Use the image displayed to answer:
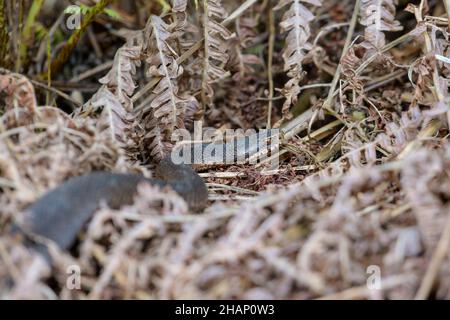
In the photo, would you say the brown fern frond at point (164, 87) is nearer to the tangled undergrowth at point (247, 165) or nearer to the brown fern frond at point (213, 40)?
the tangled undergrowth at point (247, 165)

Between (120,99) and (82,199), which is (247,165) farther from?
(82,199)

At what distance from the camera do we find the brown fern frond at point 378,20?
3764 mm

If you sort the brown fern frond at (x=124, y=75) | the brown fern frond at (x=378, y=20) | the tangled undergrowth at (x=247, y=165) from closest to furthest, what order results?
1. the tangled undergrowth at (x=247, y=165)
2. the brown fern frond at (x=124, y=75)
3. the brown fern frond at (x=378, y=20)

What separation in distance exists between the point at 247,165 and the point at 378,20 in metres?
1.31

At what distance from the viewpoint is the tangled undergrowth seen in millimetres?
2203

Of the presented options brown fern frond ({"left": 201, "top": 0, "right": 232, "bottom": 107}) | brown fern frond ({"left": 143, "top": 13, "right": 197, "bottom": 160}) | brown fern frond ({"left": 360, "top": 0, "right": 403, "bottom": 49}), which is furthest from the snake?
brown fern frond ({"left": 360, "top": 0, "right": 403, "bottom": 49})

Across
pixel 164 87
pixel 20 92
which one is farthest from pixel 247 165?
pixel 20 92

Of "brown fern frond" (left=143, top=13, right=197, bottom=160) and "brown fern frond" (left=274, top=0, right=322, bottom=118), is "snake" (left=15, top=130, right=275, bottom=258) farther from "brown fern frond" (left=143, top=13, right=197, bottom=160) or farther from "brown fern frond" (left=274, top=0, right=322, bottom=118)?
"brown fern frond" (left=274, top=0, right=322, bottom=118)

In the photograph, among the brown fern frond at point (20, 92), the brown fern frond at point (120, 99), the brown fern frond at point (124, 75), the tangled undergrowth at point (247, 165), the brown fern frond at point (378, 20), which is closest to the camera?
the tangled undergrowth at point (247, 165)

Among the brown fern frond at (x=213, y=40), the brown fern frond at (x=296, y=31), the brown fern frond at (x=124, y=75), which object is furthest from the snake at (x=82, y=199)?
the brown fern frond at (x=296, y=31)

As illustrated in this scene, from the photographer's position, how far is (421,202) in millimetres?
2289
